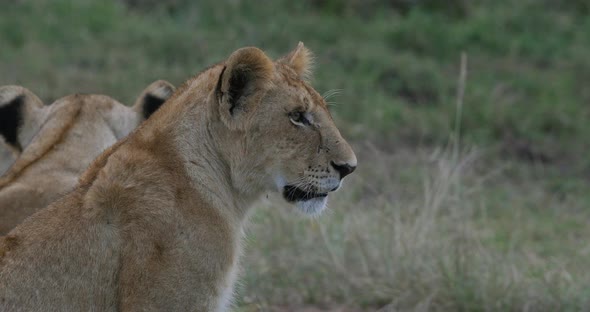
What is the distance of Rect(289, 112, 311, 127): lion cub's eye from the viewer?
3986mm

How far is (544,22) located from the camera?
13.5m

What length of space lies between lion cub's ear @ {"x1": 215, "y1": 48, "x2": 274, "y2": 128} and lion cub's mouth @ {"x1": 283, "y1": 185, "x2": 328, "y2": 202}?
0.31 metres

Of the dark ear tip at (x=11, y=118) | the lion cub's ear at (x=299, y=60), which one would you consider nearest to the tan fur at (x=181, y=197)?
the lion cub's ear at (x=299, y=60)

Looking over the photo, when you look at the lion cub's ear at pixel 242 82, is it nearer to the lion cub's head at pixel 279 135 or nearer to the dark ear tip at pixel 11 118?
the lion cub's head at pixel 279 135

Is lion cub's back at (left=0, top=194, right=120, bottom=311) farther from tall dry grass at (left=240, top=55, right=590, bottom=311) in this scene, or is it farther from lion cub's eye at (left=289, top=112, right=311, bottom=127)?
tall dry grass at (left=240, top=55, right=590, bottom=311)

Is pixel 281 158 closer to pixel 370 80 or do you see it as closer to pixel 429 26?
pixel 370 80

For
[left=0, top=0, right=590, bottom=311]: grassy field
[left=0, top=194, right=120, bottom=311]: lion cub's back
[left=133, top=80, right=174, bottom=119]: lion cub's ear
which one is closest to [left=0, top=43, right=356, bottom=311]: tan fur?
[left=0, top=194, right=120, bottom=311]: lion cub's back

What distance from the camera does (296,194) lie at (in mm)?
4086

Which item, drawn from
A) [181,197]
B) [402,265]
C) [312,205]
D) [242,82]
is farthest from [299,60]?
[402,265]

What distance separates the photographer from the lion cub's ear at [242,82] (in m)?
3.86

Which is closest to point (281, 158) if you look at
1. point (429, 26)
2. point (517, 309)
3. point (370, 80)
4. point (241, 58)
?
point (241, 58)

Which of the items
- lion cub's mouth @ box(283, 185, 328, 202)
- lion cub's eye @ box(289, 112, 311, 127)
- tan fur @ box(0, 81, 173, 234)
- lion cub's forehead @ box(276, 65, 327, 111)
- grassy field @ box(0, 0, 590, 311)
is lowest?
grassy field @ box(0, 0, 590, 311)

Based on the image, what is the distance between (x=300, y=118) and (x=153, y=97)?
159 cm

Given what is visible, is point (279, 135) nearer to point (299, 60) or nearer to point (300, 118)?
point (300, 118)
